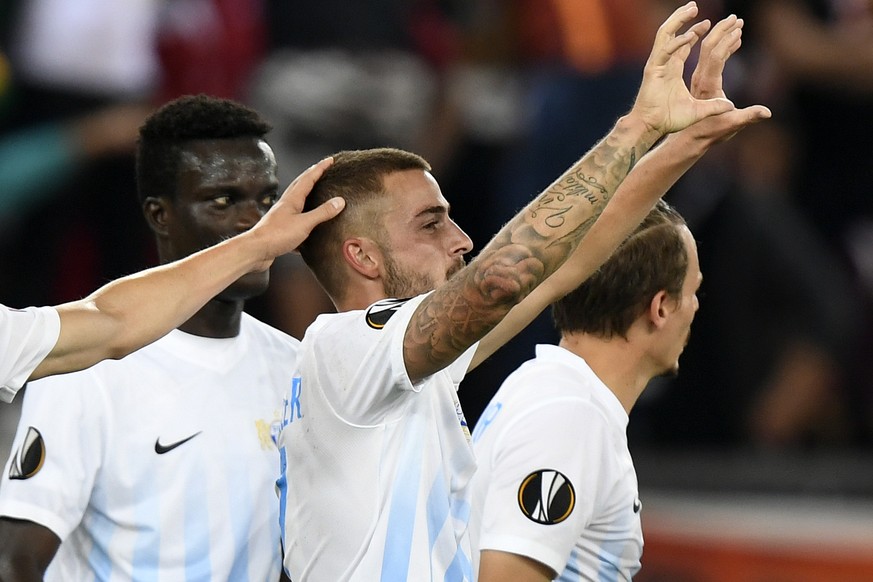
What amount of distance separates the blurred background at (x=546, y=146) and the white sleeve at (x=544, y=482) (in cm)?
381

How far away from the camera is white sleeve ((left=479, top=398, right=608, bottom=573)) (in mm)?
3693

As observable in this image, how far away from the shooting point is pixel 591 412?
387cm

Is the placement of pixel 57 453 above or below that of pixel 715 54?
below

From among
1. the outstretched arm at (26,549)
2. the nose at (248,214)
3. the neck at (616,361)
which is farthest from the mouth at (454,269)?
the outstretched arm at (26,549)

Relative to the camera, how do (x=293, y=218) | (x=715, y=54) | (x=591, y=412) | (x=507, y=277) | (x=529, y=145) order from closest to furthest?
(x=507, y=277) < (x=293, y=218) < (x=715, y=54) < (x=591, y=412) < (x=529, y=145)

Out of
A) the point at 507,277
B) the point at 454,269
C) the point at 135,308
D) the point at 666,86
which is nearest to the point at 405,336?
the point at 507,277

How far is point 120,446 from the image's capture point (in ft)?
12.9

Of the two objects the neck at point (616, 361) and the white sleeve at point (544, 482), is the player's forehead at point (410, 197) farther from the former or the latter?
the neck at point (616, 361)

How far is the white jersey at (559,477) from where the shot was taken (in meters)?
3.71

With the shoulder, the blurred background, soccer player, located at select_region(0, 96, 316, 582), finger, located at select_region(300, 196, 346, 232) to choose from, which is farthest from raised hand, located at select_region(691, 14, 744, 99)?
the blurred background

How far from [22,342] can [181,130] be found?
4.67 feet

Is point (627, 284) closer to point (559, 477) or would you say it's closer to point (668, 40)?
point (559, 477)

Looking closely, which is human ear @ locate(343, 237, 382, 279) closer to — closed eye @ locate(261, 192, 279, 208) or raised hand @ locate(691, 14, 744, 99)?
closed eye @ locate(261, 192, 279, 208)

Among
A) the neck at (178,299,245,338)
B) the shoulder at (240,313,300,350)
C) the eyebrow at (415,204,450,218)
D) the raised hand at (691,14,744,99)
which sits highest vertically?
the raised hand at (691,14,744,99)
